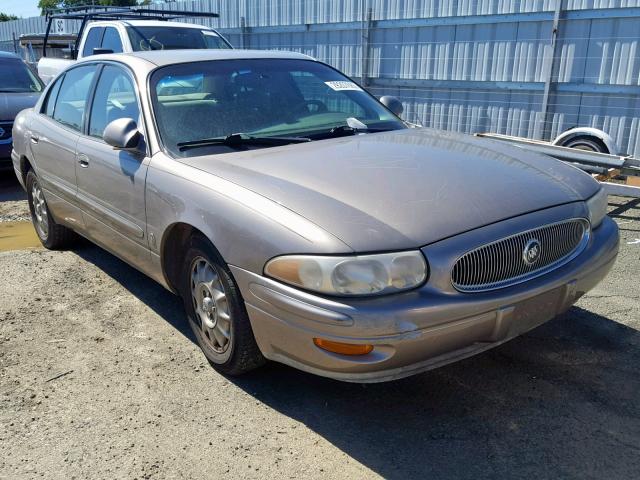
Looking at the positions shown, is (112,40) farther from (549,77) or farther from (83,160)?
(549,77)

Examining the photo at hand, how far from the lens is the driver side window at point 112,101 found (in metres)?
3.91

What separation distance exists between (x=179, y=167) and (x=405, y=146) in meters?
1.32

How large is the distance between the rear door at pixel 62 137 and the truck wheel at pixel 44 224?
277mm

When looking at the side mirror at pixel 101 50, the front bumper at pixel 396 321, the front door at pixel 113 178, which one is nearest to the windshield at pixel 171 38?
the side mirror at pixel 101 50

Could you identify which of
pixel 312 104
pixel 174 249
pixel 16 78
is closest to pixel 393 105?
pixel 312 104

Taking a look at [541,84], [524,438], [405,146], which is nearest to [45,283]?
[405,146]

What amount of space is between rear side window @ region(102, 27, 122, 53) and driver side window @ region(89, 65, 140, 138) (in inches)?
219

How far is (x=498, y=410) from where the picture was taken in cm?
300

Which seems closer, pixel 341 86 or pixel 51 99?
pixel 341 86

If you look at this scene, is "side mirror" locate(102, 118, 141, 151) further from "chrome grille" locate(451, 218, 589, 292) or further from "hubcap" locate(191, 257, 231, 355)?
"chrome grille" locate(451, 218, 589, 292)

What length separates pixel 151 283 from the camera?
4.79m

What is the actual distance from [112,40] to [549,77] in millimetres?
6679

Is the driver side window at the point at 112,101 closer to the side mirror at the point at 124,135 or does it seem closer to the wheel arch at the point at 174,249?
Result: the side mirror at the point at 124,135

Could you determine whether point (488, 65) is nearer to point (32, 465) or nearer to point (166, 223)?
point (166, 223)
